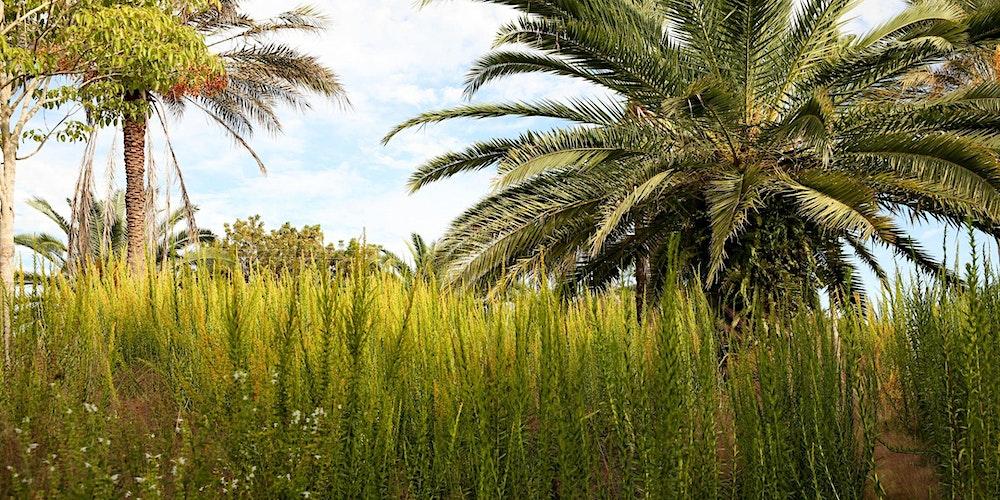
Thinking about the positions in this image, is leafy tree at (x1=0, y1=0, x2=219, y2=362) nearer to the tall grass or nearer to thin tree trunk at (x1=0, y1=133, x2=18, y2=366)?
thin tree trunk at (x1=0, y1=133, x2=18, y2=366)

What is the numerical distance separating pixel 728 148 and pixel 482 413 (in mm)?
7181

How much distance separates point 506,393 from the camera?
3.41 meters

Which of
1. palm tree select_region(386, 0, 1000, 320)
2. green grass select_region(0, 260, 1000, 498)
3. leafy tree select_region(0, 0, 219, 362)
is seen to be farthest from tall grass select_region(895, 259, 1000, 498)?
leafy tree select_region(0, 0, 219, 362)

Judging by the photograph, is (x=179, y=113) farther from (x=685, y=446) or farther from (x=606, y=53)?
(x=685, y=446)

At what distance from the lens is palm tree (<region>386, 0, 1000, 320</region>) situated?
7.95 meters

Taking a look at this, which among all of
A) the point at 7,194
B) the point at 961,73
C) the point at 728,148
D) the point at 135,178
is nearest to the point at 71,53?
the point at 7,194

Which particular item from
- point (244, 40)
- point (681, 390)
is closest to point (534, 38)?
point (681, 390)

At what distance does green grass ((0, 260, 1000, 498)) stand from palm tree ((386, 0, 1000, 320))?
4132 millimetres

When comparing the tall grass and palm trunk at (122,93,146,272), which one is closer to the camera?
the tall grass

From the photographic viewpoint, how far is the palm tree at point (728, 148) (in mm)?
7949

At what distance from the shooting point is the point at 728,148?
368 inches

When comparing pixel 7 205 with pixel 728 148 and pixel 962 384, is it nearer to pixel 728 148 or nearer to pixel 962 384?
pixel 728 148

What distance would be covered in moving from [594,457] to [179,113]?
1947cm

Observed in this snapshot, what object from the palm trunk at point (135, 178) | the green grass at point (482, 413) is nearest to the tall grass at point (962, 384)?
the green grass at point (482, 413)
